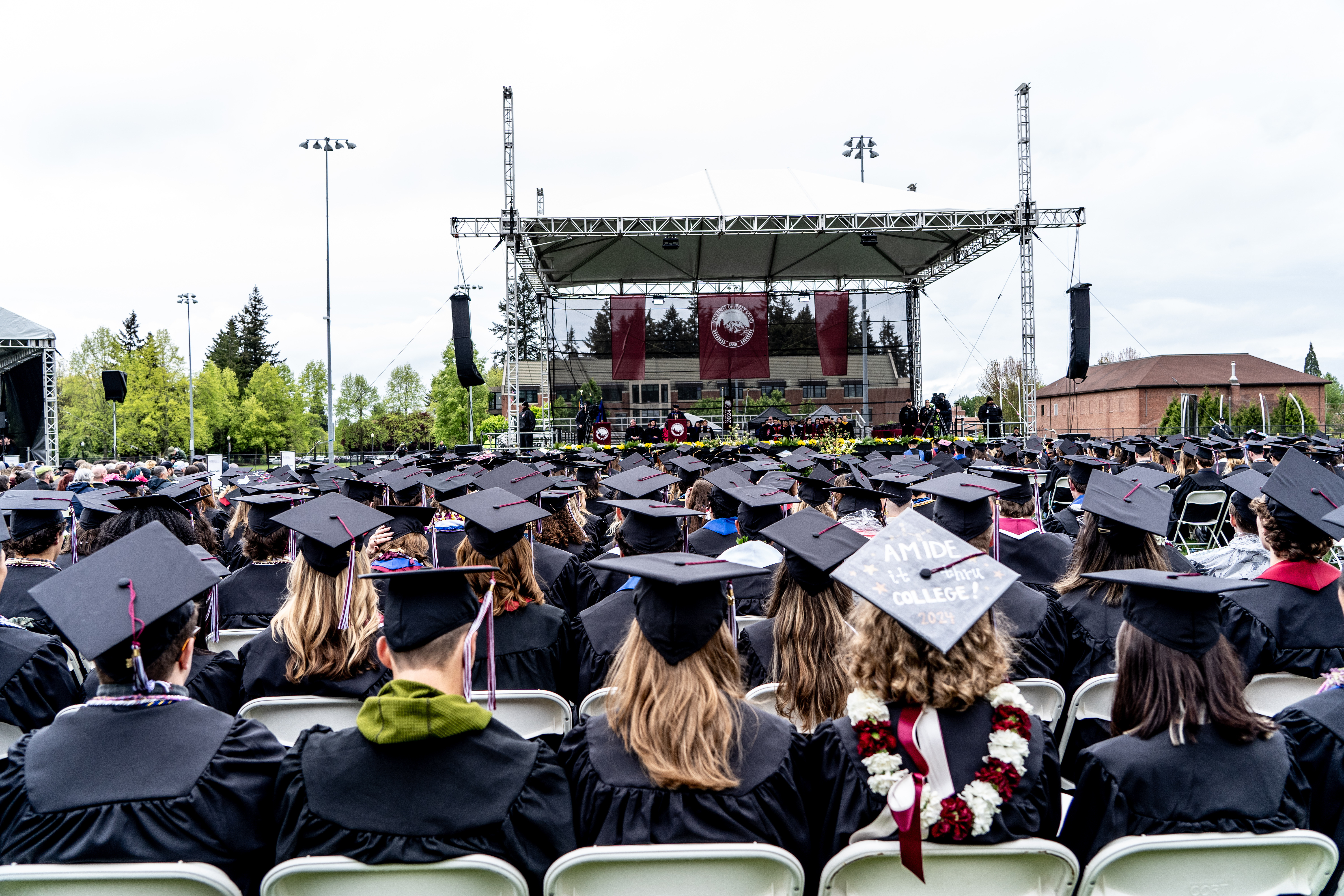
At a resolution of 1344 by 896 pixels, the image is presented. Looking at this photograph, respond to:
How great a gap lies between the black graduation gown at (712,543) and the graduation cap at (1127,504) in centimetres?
201

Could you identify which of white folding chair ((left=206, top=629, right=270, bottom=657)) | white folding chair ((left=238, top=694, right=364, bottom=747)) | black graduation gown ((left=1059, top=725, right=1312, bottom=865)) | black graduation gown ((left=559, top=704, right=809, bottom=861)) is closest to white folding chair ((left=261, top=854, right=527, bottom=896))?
black graduation gown ((left=559, top=704, right=809, bottom=861))

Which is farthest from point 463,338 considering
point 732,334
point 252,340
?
point 252,340

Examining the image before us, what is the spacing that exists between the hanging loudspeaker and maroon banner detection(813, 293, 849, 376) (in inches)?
393

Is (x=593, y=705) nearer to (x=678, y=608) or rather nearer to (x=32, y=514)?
(x=678, y=608)

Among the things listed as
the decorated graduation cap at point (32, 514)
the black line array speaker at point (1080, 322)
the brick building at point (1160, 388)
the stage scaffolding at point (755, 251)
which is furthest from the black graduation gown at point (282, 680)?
the brick building at point (1160, 388)

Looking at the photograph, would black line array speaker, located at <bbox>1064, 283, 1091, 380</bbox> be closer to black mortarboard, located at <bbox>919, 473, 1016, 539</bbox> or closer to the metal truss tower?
the metal truss tower

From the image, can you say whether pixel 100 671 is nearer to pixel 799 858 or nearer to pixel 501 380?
pixel 799 858

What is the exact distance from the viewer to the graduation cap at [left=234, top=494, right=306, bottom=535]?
438cm

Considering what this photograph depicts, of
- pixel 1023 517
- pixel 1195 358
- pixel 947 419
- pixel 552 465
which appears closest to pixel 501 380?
pixel 947 419

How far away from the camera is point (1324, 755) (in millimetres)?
2033

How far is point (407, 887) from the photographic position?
1625 mm

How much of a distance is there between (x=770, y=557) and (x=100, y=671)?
2632mm

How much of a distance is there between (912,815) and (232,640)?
3105 millimetres

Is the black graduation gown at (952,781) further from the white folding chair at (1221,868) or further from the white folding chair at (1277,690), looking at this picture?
the white folding chair at (1277,690)
